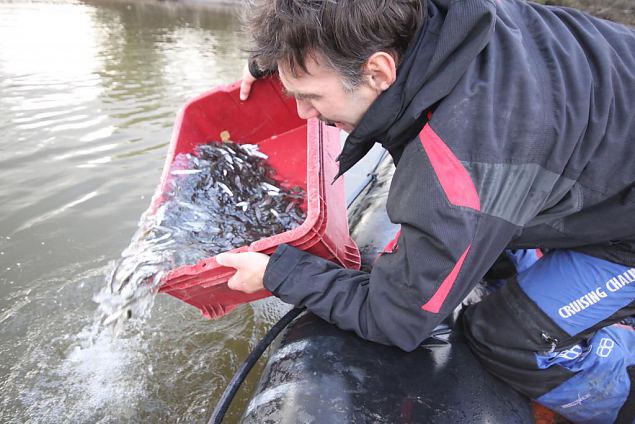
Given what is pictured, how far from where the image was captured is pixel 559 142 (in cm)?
123

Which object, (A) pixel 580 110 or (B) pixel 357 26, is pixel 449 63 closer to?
Result: (B) pixel 357 26

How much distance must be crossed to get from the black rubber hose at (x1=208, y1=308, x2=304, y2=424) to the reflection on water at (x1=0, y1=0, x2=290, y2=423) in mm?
959

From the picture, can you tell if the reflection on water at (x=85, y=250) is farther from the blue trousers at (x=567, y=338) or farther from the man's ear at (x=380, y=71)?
the man's ear at (x=380, y=71)

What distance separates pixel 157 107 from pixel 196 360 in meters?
5.30

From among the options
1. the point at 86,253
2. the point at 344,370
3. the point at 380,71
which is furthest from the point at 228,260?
the point at 86,253

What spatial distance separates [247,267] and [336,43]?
35.3 inches

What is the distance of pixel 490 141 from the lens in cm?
118

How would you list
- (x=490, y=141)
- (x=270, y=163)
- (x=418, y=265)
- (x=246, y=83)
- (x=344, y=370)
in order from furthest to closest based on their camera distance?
(x=270, y=163) → (x=246, y=83) → (x=344, y=370) → (x=418, y=265) → (x=490, y=141)

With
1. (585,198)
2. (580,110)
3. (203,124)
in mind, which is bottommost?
(203,124)

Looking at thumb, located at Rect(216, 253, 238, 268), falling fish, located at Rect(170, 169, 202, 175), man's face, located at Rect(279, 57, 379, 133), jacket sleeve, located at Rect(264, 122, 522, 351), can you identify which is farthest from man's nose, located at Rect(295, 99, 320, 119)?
falling fish, located at Rect(170, 169, 202, 175)

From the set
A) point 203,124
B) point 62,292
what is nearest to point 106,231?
point 62,292

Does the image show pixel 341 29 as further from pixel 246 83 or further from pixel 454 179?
pixel 246 83

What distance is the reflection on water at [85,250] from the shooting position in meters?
2.59

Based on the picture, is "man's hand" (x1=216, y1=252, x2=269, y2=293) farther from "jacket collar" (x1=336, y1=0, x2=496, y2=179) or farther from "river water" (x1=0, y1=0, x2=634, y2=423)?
"river water" (x1=0, y1=0, x2=634, y2=423)
